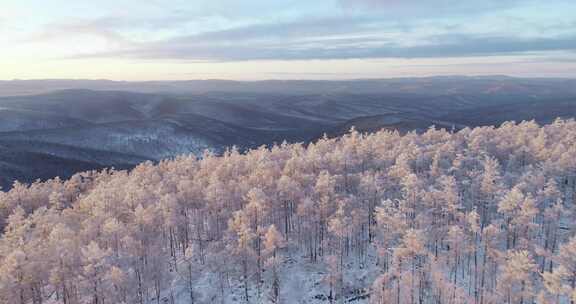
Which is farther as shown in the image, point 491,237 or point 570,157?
point 570,157

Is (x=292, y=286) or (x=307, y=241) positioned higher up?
(x=307, y=241)

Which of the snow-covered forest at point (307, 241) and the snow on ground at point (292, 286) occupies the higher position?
the snow-covered forest at point (307, 241)

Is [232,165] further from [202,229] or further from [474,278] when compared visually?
[474,278]

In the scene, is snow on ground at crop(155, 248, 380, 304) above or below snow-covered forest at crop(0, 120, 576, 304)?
below

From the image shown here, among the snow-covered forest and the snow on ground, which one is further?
the snow on ground

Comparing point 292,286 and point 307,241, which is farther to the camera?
point 307,241

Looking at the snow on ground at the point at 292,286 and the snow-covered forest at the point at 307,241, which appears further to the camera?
the snow on ground at the point at 292,286

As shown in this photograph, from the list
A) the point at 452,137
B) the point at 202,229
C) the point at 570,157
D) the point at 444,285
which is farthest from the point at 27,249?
the point at 452,137

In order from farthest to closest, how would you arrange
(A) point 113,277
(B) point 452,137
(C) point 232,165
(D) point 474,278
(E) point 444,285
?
(B) point 452,137 → (C) point 232,165 → (D) point 474,278 → (E) point 444,285 → (A) point 113,277
